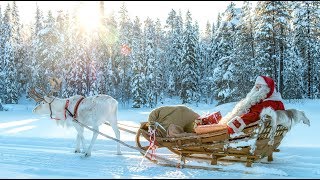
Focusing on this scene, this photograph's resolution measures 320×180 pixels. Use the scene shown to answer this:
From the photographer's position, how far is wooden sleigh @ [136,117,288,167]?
703cm

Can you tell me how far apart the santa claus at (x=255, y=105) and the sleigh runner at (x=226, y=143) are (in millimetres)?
147

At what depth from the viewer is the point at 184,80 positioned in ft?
152

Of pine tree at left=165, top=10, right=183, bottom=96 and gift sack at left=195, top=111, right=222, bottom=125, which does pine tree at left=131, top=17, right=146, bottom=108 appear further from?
gift sack at left=195, top=111, right=222, bottom=125

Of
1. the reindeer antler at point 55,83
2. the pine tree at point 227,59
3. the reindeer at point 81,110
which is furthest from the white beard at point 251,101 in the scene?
the pine tree at point 227,59

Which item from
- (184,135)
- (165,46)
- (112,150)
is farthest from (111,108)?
(165,46)

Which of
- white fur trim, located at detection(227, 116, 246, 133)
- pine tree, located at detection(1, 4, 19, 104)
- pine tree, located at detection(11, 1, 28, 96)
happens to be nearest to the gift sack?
white fur trim, located at detection(227, 116, 246, 133)

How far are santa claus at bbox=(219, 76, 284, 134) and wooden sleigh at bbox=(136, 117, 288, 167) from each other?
153mm

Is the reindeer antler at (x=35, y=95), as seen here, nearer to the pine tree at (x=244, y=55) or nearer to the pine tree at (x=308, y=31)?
the pine tree at (x=244, y=55)

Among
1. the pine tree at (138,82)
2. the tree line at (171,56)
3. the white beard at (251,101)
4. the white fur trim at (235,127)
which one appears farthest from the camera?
the pine tree at (138,82)

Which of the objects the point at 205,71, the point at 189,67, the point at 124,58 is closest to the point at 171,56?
the point at 205,71

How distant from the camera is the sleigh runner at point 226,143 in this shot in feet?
23.1

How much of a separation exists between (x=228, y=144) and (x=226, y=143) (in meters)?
0.09

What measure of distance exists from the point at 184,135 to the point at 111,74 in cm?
3907

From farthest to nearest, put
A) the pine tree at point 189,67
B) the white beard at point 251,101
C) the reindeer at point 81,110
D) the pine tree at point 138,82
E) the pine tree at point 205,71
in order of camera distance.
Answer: the pine tree at point 205,71
the pine tree at point 189,67
the pine tree at point 138,82
the reindeer at point 81,110
the white beard at point 251,101
